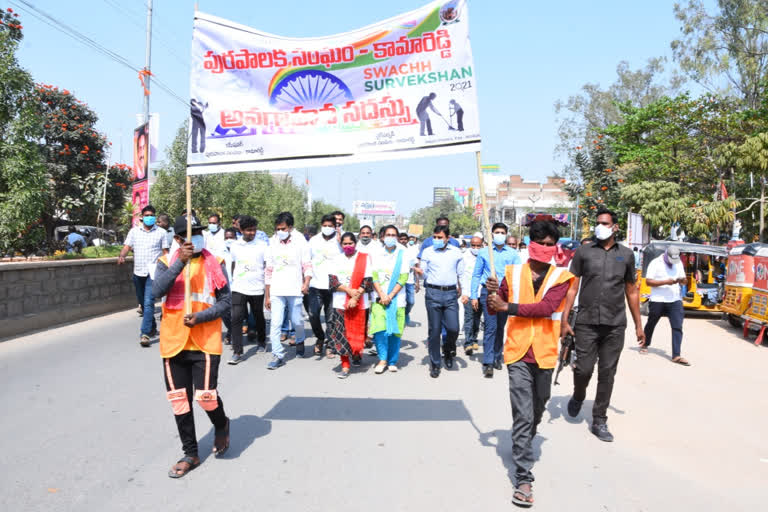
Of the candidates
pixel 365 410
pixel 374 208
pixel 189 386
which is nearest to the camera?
pixel 189 386

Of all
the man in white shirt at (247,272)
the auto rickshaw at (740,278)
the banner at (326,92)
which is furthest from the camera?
the auto rickshaw at (740,278)

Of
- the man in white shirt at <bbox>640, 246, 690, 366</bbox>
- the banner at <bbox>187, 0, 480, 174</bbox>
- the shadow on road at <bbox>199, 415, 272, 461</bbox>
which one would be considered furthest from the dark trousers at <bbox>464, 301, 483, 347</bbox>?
the banner at <bbox>187, 0, 480, 174</bbox>

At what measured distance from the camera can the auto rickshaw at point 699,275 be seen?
13.7 m

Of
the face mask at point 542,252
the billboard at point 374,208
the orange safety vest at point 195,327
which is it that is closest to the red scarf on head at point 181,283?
the orange safety vest at point 195,327

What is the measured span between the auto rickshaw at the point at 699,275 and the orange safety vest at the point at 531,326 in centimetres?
1053

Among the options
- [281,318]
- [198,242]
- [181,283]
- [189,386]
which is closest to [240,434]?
[189,386]

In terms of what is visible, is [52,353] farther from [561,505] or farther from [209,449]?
[561,505]

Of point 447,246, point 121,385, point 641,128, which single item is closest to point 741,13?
point 641,128

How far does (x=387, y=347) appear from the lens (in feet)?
24.4

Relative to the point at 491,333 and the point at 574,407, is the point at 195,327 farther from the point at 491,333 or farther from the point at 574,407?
the point at 491,333

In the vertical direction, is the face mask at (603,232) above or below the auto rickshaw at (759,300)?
above

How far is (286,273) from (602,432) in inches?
170

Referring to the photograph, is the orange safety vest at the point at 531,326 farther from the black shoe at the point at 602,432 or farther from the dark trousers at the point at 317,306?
the dark trousers at the point at 317,306

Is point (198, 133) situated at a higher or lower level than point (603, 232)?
higher
